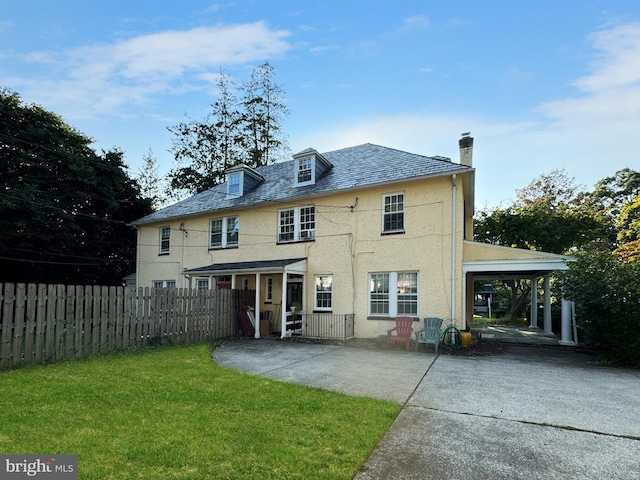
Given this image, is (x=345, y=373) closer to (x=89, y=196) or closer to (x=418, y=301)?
(x=418, y=301)

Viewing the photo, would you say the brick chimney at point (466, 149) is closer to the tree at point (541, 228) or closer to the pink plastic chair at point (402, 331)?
the pink plastic chair at point (402, 331)

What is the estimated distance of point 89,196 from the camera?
917 inches

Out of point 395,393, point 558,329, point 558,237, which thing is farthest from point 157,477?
point 558,237

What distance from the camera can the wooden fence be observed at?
815 cm

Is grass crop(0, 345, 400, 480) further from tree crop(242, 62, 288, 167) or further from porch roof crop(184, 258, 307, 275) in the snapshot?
tree crop(242, 62, 288, 167)

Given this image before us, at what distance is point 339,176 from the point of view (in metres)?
16.0

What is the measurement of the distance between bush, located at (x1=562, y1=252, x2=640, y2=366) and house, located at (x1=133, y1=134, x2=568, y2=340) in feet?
4.99

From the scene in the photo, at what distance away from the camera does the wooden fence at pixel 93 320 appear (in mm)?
8148

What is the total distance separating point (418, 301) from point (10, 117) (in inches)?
1000

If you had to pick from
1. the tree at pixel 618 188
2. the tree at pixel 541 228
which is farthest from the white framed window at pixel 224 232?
the tree at pixel 618 188

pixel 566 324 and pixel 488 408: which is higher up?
pixel 566 324

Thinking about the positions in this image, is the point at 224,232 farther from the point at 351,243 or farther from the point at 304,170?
the point at 351,243

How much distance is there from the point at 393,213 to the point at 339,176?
330 centimetres

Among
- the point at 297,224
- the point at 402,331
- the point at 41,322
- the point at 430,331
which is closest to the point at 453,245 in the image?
the point at 430,331
